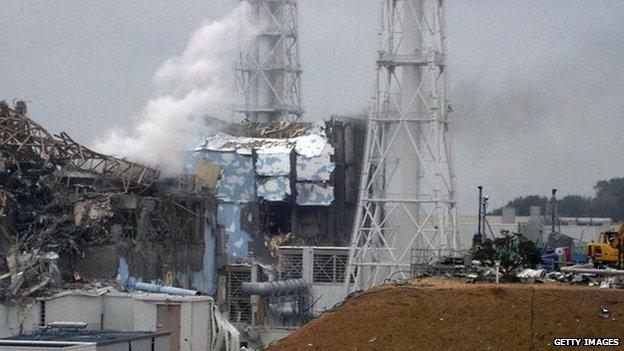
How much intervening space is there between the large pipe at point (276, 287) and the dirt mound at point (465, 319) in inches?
1206

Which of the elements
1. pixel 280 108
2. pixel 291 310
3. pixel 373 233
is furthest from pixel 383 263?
pixel 280 108

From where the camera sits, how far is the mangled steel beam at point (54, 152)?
5959 cm

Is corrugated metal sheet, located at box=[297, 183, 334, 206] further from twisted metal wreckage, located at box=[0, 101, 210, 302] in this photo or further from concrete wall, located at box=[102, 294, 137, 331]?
concrete wall, located at box=[102, 294, 137, 331]

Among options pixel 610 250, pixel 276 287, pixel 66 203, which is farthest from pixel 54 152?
pixel 610 250

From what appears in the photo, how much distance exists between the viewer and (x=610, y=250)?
172 ft

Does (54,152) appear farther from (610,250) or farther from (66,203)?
(610,250)

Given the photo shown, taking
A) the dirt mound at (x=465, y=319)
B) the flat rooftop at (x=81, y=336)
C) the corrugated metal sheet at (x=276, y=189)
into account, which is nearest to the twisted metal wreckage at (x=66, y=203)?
the flat rooftop at (x=81, y=336)

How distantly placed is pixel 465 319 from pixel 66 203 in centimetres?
2500

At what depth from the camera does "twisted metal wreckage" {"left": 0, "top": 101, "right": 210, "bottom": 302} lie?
2169 inches

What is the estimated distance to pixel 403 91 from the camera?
67.7 meters

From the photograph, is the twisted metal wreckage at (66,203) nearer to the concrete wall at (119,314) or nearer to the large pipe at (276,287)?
the concrete wall at (119,314)

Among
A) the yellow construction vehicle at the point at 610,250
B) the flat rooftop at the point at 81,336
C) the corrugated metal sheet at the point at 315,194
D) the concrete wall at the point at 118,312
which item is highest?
the corrugated metal sheet at the point at 315,194

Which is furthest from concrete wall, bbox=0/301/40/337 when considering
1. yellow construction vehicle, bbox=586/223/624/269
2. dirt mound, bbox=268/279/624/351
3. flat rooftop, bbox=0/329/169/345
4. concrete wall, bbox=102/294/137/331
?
yellow construction vehicle, bbox=586/223/624/269

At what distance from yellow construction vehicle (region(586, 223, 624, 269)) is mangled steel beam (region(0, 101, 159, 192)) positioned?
19781mm
